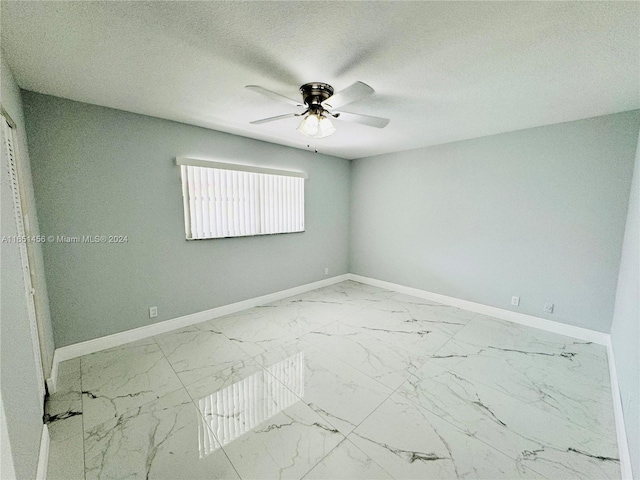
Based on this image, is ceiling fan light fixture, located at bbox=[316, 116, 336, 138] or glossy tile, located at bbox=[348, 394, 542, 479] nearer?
glossy tile, located at bbox=[348, 394, 542, 479]

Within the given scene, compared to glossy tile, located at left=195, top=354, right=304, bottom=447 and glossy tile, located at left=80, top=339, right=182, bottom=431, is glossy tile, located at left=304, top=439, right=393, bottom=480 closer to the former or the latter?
glossy tile, located at left=195, top=354, right=304, bottom=447

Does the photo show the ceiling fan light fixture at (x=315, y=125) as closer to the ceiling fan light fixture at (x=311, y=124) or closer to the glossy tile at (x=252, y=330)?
the ceiling fan light fixture at (x=311, y=124)

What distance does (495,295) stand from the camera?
3303mm

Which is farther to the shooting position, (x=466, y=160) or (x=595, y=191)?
(x=466, y=160)

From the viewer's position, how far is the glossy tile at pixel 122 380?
1.77 m

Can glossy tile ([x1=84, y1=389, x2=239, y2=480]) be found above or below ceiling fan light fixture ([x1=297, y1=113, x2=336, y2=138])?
below

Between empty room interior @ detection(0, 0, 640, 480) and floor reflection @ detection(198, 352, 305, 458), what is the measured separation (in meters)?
0.02

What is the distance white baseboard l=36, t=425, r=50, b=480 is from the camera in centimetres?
127

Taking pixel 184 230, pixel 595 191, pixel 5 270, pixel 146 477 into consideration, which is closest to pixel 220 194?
pixel 184 230

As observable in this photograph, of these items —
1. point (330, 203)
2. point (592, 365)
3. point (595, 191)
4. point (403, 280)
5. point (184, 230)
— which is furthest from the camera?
point (330, 203)

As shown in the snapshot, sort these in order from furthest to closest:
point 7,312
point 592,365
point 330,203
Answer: point 330,203 → point 592,365 → point 7,312

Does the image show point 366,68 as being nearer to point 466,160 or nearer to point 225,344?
point 466,160

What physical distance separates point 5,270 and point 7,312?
0.65 ft

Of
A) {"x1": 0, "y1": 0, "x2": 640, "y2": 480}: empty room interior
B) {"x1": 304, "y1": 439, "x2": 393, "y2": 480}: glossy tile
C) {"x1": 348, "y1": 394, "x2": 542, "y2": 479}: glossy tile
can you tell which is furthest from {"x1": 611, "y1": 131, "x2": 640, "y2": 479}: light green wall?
{"x1": 304, "y1": 439, "x2": 393, "y2": 480}: glossy tile
